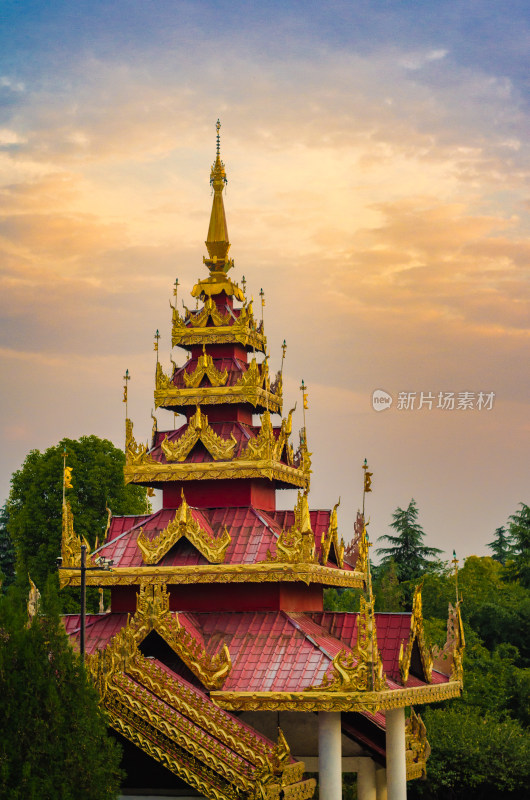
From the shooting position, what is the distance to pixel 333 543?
2919 centimetres

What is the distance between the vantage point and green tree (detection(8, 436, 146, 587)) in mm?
52875

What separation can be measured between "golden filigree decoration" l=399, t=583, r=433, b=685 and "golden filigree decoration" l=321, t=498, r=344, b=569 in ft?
7.03

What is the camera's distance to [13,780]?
61.9 feet

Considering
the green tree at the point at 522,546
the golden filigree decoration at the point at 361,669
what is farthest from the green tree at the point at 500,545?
the golden filigree decoration at the point at 361,669

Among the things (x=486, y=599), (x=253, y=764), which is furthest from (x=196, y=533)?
(x=486, y=599)

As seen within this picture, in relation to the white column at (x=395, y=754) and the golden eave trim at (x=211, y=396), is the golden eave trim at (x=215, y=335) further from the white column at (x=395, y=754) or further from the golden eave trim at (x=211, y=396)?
the white column at (x=395, y=754)

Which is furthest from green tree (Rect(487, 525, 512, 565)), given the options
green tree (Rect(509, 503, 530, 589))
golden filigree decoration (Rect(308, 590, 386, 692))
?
golden filigree decoration (Rect(308, 590, 386, 692))

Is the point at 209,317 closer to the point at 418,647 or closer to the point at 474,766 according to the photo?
the point at 418,647

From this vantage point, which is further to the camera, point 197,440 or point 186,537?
point 197,440

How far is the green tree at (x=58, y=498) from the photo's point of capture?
2082 inches

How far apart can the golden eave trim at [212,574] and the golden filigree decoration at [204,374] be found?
5.19m

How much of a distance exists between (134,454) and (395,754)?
30.5ft

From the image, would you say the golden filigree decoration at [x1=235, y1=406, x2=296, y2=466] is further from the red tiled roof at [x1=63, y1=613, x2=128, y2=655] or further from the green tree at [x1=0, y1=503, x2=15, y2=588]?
the green tree at [x1=0, y1=503, x2=15, y2=588]

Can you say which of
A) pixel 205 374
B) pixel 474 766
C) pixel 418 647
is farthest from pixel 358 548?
pixel 474 766
